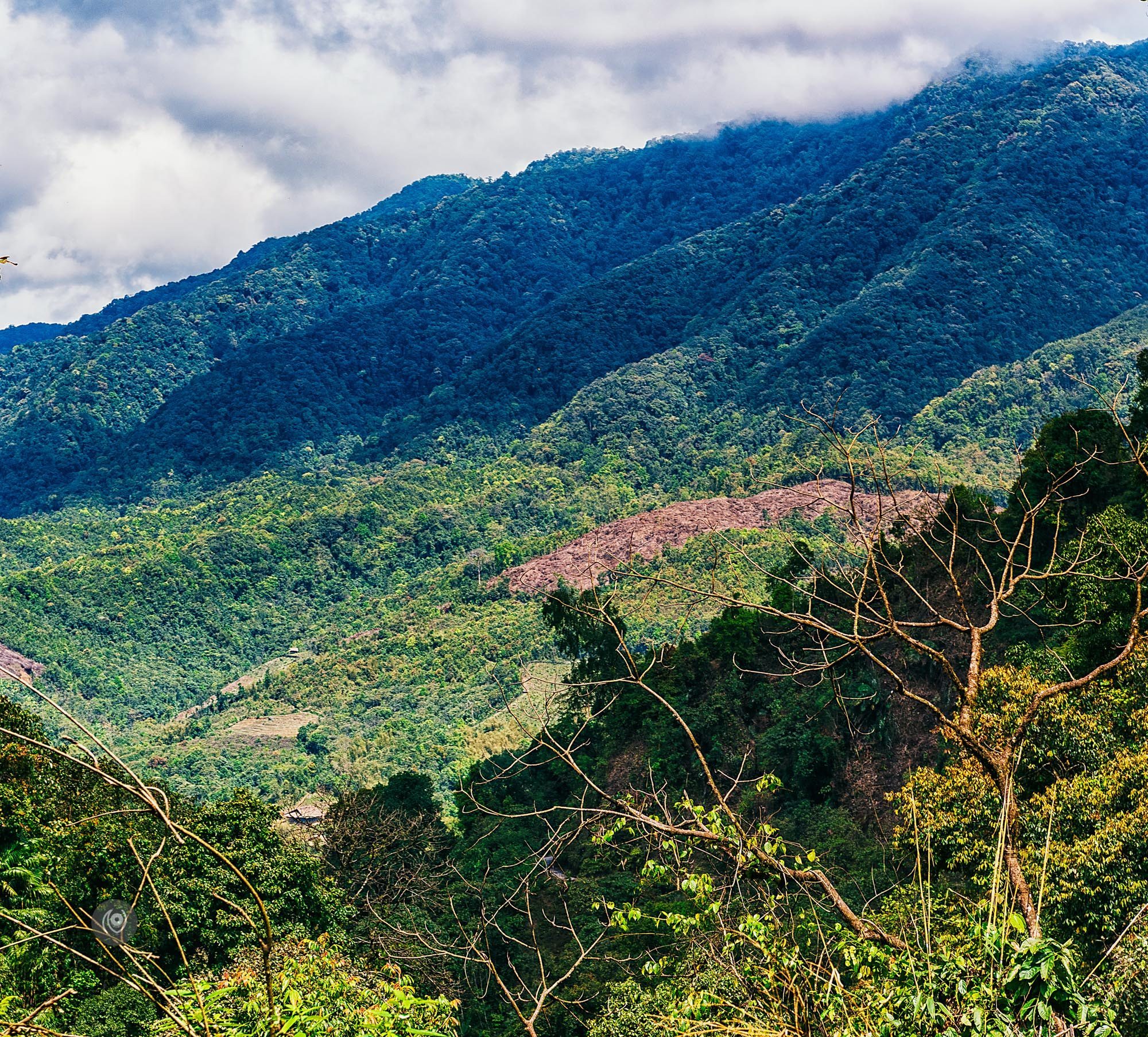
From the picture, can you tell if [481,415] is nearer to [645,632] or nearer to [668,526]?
[668,526]

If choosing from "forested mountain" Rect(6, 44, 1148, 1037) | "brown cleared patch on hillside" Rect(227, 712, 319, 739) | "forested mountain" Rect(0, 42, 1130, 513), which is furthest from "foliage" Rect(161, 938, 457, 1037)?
"forested mountain" Rect(0, 42, 1130, 513)

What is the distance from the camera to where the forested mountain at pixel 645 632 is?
5379 mm

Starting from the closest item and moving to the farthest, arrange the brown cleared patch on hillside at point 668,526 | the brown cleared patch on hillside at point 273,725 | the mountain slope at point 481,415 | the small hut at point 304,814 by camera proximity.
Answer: the small hut at point 304,814
the brown cleared patch on hillside at point 273,725
the brown cleared patch on hillside at point 668,526
the mountain slope at point 481,415

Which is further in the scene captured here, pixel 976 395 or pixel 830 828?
pixel 976 395

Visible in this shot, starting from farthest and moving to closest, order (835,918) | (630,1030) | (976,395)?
(976,395), (835,918), (630,1030)

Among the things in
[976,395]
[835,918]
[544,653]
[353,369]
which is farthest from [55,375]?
[835,918]

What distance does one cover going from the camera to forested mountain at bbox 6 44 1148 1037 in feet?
17.6

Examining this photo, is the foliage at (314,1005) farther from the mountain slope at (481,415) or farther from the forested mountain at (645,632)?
the mountain slope at (481,415)

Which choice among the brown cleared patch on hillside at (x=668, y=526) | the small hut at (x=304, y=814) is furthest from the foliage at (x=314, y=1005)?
the brown cleared patch on hillside at (x=668, y=526)

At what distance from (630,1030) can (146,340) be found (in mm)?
187963

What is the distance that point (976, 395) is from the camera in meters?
102

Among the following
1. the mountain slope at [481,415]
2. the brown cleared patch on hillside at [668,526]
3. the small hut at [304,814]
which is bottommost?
the small hut at [304,814]

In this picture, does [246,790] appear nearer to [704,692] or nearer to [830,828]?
[830,828]

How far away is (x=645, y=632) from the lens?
73.6 m
